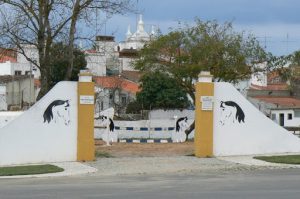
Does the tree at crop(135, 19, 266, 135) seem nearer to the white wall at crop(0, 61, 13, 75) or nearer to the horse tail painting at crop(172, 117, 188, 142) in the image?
the horse tail painting at crop(172, 117, 188, 142)

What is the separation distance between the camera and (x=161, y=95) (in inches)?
2233

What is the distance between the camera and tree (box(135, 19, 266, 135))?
42969mm

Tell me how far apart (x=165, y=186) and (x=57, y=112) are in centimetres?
784

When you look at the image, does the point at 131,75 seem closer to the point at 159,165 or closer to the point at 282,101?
the point at 282,101

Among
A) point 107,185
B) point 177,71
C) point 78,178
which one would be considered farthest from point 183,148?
point 177,71

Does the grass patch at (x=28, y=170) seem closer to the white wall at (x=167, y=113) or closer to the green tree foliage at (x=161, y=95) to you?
the green tree foliage at (x=161, y=95)

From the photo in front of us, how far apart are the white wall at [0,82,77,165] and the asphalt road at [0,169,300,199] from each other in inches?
156

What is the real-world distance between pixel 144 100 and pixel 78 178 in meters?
40.4

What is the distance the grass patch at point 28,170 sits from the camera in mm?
18375

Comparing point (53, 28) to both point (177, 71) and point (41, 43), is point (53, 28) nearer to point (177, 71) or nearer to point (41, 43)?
point (41, 43)

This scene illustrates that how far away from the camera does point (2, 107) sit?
60.0m

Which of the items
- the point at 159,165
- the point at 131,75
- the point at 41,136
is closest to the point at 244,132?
the point at 159,165

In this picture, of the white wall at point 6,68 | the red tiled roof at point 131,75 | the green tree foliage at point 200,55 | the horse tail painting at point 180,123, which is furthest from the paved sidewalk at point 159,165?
the white wall at point 6,68

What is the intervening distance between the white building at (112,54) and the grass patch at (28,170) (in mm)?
8070
